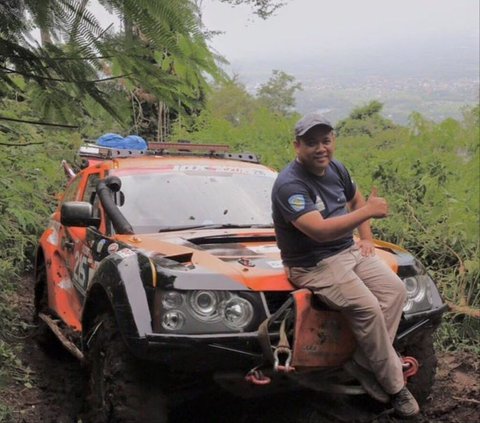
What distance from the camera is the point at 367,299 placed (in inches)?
129

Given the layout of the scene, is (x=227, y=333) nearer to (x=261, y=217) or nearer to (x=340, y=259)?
(x=340, y=259)

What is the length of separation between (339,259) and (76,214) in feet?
6.22

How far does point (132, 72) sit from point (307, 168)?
46.1 inches

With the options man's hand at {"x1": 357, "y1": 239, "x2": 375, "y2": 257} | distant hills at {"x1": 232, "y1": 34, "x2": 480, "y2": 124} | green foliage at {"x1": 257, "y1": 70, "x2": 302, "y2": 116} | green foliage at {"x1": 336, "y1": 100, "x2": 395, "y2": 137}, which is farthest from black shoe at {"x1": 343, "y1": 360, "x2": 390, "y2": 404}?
green foliage at {"x1": 257, "y1": 70, "x2": 302, "y2": 116}

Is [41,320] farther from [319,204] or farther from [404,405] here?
[404,405]

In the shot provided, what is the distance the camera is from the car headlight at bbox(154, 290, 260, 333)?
3.18 m

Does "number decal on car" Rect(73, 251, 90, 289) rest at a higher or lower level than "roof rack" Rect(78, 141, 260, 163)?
lower

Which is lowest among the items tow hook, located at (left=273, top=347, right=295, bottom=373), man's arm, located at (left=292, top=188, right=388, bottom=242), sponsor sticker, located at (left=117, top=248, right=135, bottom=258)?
tow hook, located at (left=273, top=347, right=295, bottom=373)

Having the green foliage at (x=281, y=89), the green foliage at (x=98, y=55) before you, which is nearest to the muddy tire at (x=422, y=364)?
the green foliage at (x=98, y=55)

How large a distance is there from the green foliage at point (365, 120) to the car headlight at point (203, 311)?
23.1m

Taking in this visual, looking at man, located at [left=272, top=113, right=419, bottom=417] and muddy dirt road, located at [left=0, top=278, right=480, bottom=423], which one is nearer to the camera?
man, located at [left=272, top=113, right=419, bottom=417]

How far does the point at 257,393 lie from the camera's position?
3.52 metres

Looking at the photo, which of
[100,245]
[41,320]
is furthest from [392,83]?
[100,245]

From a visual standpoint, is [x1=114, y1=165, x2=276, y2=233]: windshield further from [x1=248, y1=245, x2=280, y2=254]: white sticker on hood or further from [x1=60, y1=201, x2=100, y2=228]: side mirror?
[x1=248, y1=245, x2=280, y2=254]: white sticker on hood
